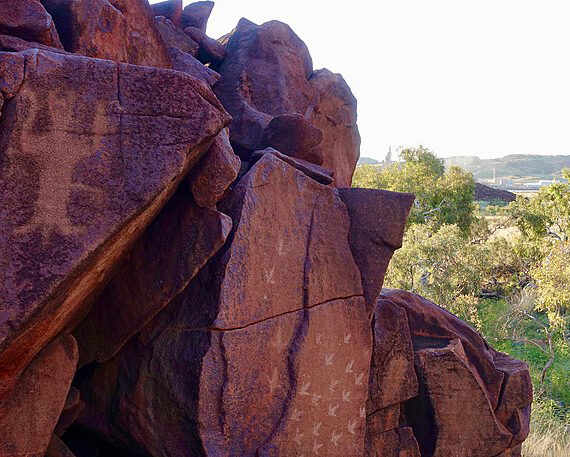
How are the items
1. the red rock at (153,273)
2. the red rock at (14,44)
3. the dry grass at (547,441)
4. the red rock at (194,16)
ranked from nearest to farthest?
1. the red rock at (14,44)
2. the red rock at (153,273)
3. the red rock at (194,16)
4. the dry grass at (547,441)

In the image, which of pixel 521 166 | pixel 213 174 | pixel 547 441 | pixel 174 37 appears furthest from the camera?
pixel 521 166

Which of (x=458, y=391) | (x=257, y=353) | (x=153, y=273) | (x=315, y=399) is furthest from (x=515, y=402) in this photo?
(x=153, y=273)

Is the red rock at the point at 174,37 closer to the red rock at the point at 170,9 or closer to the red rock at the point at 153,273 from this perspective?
the red rock at the point at 170,9

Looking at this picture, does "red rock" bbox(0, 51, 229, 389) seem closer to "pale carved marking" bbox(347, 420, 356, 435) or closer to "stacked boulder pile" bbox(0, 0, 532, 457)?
"stacked boulder pile" bbox(0, 0, 532, 457)

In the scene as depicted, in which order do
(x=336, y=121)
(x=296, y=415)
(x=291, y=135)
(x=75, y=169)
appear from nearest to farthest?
1. (x=75, y=169)
2. (x=296, y=415)
3. (x=291, y=135)
4. (x=336, y=121)

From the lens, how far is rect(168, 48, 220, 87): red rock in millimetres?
4793

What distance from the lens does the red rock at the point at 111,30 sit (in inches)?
149

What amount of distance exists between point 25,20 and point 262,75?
260 centimetres

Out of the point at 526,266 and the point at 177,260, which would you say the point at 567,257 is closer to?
Result: the point at 526,266

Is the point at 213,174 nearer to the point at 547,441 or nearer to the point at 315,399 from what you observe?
the point at 315,399

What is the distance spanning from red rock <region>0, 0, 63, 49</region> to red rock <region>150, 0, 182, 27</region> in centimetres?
219

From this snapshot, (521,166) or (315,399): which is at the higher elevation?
(521,166)

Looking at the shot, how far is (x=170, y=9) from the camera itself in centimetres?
543

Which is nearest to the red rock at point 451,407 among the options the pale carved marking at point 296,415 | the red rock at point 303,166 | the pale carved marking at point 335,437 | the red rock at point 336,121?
the pale carved marking at point 335,437
